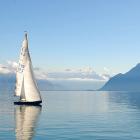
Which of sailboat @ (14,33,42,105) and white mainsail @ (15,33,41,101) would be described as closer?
sailboat @ (14,33,42,105)

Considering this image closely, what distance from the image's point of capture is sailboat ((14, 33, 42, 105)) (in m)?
77.8

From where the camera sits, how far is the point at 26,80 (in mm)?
78250

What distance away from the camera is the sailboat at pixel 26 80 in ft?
255

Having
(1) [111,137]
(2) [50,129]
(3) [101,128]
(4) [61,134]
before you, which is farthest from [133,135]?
(2) [50,129]

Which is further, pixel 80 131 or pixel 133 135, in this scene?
pixel 80 131

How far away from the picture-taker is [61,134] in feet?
104

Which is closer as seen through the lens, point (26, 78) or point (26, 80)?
point (26, 80)

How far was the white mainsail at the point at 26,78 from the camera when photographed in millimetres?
77938

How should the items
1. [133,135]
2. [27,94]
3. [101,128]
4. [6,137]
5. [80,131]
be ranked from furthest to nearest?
[27,94], [101,128], [80,131], [133,135], [6,137]

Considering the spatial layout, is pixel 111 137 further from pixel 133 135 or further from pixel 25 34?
pixel 25 34

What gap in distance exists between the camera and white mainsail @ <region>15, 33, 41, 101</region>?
256 ft

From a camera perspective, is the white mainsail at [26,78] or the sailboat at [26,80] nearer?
the sailboat at [26,80]

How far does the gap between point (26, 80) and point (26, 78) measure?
2.16 feet

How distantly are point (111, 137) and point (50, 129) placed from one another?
31.0 ft
